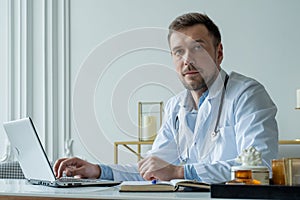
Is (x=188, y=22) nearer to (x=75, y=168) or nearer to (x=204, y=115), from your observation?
(x=204, y=115)

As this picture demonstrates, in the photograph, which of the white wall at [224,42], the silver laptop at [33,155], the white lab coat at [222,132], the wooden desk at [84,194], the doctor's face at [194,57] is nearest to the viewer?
the wooden desk at [84,194]

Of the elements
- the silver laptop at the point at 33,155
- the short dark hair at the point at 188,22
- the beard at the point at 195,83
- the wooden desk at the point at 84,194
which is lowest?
the wooden desk at the point at 84,194

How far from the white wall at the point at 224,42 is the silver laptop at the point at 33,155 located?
1.96 metres

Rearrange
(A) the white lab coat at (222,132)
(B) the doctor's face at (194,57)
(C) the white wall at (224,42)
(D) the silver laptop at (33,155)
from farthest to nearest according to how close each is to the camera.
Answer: (C) the white wall at (224,42) < (B) the doctor's face at (194,57) < (A) the white lab coat at (222,132) < (D) the silver laptop at (33,155)

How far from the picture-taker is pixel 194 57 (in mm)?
2035

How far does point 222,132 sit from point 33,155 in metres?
0.72

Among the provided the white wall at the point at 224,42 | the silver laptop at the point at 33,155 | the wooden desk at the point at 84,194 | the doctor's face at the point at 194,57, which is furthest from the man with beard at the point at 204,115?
the white wall at the point at 224,42

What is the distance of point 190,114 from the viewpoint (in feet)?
7.00

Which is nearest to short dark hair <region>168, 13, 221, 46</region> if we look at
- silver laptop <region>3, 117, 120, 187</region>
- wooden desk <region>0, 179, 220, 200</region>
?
silver laptop <region>3, 117, 120, 187</region>

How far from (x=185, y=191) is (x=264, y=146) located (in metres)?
0.55

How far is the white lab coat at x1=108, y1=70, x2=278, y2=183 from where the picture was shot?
5.90ft

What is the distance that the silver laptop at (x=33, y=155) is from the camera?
1505 millimetres

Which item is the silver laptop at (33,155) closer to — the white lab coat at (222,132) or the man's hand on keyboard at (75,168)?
the man's hand on keyboard at (75,168)

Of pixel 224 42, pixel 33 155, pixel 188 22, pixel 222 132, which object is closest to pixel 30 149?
pixel 33 155
